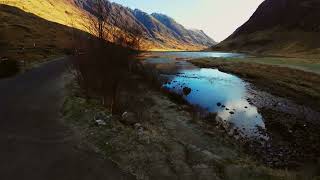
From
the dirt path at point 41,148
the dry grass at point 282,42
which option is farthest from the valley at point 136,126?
the dry grass at point 282,42

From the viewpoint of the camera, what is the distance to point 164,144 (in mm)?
16641

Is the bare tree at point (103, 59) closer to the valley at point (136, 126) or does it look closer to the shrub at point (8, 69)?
the valley at point (136, 126)

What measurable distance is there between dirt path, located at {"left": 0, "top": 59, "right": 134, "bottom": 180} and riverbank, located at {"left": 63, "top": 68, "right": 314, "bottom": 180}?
0.79 m

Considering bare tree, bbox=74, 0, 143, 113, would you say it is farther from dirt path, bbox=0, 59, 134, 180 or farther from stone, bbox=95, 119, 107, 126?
stone, bbox=95, 119, 107, 126

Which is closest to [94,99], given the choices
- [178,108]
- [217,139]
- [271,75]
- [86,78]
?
[86,78]

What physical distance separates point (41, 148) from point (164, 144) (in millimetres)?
5834

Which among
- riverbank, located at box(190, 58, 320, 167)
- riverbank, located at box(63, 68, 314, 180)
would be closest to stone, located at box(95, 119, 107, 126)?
riverbank, located at box(63, 68, 314, 180)

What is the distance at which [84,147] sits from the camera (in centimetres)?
1548

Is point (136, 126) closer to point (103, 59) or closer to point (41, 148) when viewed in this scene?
point (41, 148)

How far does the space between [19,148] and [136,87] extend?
82.6 feet

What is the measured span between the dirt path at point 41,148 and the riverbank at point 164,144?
79 cm

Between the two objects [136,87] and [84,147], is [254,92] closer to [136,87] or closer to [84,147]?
[136,87]

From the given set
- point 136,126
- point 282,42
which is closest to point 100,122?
point 136,126

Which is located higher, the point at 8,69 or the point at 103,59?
the point at 103,59
